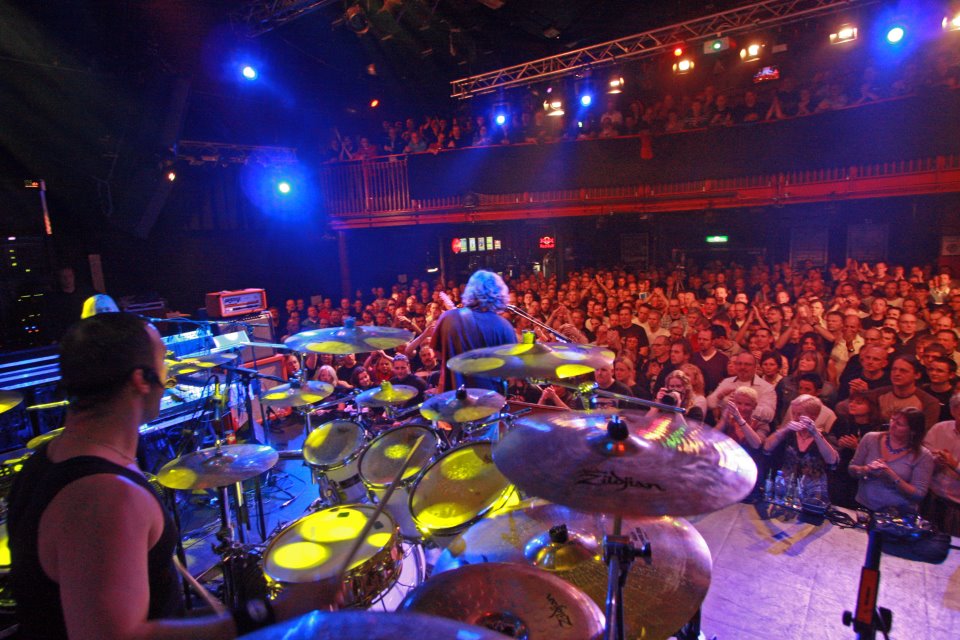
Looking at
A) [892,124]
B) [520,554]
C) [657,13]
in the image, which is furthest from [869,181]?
[520,554]

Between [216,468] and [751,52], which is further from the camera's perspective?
[751,52]

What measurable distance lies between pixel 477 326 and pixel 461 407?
1.04 metres

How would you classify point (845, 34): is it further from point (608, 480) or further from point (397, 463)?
point (608, 480)

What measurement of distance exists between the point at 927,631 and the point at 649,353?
3324 mm

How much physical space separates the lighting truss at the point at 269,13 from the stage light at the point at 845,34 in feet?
29.9

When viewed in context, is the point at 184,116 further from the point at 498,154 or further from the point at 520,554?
the point at 520,554

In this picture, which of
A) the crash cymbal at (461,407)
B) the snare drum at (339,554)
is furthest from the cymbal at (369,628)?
the crash cymbal at (461,407)

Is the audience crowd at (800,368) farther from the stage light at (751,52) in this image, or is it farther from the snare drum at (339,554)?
the stage light at (751,52)

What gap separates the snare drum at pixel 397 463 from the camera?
3053mm

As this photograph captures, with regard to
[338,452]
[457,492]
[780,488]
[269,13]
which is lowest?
[780,488]

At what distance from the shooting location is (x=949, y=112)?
676 cm

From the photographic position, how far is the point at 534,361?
2826mm

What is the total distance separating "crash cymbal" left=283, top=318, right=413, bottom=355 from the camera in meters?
3.30

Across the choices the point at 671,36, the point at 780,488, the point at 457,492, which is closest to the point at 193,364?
the point at 457,492
